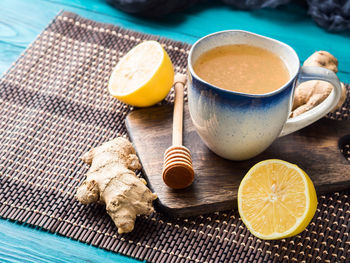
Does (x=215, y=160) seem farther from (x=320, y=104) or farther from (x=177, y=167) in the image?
(x=320, y=104)

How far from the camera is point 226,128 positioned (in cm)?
103

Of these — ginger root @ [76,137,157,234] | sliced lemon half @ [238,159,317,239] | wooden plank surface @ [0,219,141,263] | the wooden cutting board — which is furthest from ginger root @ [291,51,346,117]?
wooden plank surface @ [0,219,141,263]

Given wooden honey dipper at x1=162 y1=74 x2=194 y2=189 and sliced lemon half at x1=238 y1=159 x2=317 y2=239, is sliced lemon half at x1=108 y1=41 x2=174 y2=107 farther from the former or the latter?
sliced lemon half at x1=238 y1=159 x2=317 y2=239

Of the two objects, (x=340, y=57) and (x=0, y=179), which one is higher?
(x=0, y=179)

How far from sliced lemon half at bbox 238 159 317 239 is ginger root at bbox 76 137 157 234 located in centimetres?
22

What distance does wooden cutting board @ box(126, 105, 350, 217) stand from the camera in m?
1.07

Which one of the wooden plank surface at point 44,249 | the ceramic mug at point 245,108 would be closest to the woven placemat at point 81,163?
the wooden plank surface at point 44,249

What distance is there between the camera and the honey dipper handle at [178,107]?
1.17 m

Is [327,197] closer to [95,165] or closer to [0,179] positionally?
[95,165]

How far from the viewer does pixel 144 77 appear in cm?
123

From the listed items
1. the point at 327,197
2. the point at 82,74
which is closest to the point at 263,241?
the point at 327,197

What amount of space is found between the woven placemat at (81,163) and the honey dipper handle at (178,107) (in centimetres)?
5

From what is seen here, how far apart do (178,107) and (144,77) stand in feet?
0.40

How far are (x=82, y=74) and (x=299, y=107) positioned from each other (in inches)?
25.7
